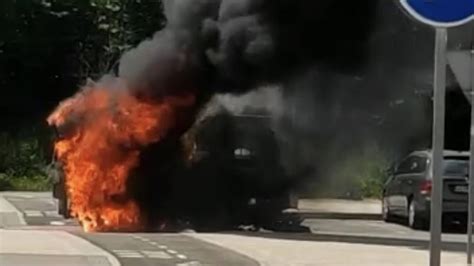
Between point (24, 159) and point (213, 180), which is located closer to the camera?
point (213, 180)

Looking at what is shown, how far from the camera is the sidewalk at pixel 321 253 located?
1570 centimetres

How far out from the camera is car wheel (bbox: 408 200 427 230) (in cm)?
2336

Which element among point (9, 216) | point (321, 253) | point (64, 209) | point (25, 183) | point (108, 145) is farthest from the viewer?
point (25, 183)

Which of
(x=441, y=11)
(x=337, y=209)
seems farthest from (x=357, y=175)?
(x=441, y=11)

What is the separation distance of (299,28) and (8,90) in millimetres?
21665

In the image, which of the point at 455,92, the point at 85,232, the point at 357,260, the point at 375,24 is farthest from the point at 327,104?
the point at 357,260

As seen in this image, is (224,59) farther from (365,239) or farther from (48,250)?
(48,250)

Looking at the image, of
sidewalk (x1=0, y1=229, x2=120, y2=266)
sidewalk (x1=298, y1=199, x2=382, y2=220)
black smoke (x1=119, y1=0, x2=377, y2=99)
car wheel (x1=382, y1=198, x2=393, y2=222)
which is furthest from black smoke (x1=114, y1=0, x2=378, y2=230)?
sidewalk (x1=298, y1=199, x2=382, y2=220)

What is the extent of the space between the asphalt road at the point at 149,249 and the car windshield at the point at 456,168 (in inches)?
242

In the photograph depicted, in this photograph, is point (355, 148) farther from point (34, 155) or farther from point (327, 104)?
point (34, 155)

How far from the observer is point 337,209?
97.3 feet

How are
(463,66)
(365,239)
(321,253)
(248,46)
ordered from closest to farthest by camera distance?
(463,66), (321,253), (365,239), (248,46)

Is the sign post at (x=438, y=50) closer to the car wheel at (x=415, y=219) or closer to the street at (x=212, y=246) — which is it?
the street at (x=212, y=246)

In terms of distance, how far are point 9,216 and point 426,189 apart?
8363mm
